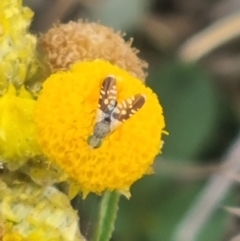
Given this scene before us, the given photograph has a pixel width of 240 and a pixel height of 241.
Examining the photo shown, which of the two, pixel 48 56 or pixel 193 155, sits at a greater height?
pixel 48 56

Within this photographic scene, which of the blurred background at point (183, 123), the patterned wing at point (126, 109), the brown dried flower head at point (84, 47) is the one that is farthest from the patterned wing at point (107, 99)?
the blurred background at point (183, 123)

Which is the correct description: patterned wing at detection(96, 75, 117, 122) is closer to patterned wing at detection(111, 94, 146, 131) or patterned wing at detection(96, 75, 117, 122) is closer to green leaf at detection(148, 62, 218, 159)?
patterned wing at detection(111, 94, 146, 131)

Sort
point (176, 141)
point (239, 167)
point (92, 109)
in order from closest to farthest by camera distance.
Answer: point (92, 109), point (239, 167), point (176, 141)

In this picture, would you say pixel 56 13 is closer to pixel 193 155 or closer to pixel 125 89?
pixel 193 155

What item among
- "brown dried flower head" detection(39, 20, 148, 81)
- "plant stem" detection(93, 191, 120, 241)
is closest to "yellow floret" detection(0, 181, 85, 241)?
"plant stem" detection(93, 191, 120, 241)

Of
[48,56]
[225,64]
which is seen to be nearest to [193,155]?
[225,64]
